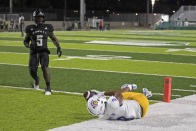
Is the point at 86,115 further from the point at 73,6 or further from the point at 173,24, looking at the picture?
the point at 73,6

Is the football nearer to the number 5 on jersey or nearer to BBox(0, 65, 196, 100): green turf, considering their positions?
BBox(0, 65, 196, 100): green turf

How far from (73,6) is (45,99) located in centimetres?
7922

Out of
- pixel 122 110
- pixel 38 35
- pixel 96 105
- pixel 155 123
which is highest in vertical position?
pixel 38 35

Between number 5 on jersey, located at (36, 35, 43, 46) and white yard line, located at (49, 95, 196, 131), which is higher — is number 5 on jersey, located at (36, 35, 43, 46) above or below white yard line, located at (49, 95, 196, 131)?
above

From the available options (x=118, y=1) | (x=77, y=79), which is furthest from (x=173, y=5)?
(x=77, y=79)

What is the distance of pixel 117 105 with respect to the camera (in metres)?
7.60

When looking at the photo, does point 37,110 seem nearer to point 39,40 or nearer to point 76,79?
point 39,40

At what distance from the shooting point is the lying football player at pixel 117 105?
24.8ft

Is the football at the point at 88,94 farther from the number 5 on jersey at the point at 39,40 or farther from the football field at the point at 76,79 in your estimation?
the number 5 on jersey at the point at 39,40

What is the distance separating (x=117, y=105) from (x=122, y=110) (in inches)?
6.3

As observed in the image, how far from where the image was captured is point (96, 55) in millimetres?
20359

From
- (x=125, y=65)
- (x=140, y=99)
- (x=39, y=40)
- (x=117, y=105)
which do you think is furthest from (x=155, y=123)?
(x=125, y=65)

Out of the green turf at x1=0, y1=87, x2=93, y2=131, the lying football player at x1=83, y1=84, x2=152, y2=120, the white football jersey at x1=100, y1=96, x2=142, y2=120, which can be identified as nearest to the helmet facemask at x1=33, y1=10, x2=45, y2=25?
the green turf at x1=0, y1=87, x2=93, y2=131

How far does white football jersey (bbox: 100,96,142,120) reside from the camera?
25.0 ft
